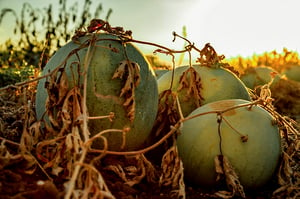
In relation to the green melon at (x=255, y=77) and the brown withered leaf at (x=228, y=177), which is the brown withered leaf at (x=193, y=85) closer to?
the brown withered leaf at (x=228, y=177)

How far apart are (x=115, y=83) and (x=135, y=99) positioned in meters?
0.18

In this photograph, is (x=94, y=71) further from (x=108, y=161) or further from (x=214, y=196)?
(x=214, y=196)

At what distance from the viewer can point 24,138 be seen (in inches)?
97.5

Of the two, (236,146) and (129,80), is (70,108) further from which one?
(236,146)

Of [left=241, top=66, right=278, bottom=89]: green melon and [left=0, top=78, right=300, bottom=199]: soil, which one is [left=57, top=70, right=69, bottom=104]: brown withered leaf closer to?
[left=0, top=78, right=300, bottom=199]: soil

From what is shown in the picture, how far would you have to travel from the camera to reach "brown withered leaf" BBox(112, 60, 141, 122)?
286cm

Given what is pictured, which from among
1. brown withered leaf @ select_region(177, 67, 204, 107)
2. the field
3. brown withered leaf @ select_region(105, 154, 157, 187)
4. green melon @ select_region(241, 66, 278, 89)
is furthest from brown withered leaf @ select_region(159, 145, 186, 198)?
green melon @ select_region(241, 66, 278, 89)

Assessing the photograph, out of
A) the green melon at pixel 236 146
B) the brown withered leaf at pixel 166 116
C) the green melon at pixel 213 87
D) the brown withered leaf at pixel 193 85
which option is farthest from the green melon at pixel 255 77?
the green melon at pixel 236 146

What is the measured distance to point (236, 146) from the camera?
9.51ft

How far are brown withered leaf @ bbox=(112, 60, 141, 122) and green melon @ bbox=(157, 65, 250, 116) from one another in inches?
38.2

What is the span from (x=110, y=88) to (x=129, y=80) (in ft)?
0.56

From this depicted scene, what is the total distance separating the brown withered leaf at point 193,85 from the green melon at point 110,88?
609 mm

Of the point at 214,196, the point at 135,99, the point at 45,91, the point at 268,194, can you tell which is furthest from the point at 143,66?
the point at 268,194

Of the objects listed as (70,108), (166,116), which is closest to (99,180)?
(70,108)
